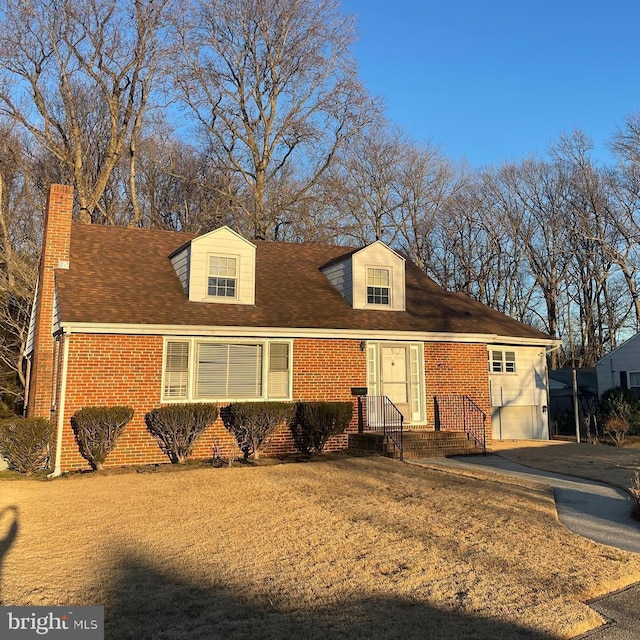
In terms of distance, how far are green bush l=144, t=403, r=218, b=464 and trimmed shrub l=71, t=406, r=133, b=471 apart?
2.24ft

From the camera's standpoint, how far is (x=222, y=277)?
1441cm

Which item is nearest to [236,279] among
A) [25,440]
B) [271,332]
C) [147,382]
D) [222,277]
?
[222,277]

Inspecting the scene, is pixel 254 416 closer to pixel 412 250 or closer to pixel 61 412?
pixel 61 412

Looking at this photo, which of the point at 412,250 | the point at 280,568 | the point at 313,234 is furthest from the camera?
the point at 412,250

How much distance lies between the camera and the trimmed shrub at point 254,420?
1247 cm

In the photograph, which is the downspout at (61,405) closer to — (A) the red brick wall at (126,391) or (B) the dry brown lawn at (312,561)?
(A) the red brick wall at (126,391)

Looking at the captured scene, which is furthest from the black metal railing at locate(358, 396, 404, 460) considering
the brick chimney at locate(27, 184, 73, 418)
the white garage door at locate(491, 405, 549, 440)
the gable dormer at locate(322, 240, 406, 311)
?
the brick chimney at locate(27, 184, 73, 418)

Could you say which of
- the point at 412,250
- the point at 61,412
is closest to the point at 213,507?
the point at 61,412

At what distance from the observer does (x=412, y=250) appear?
3388cm

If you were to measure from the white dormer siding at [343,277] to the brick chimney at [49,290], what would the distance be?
7.35 meters

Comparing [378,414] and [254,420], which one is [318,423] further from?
[378,414]

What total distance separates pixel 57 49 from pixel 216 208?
9659mm

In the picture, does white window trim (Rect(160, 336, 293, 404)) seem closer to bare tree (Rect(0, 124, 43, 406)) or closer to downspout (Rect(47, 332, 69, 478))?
downspout (Rect(47, 332, 69, 478))

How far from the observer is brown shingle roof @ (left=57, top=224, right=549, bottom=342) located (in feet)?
42.1
